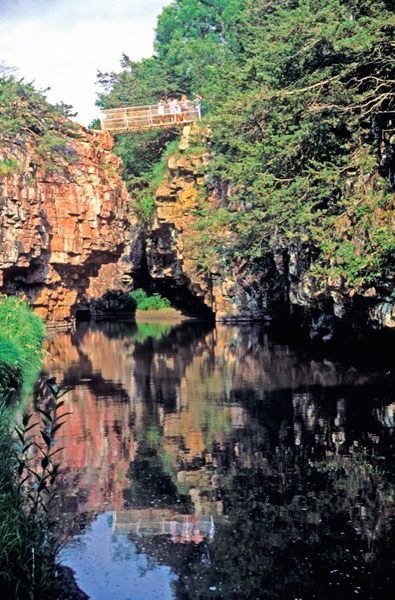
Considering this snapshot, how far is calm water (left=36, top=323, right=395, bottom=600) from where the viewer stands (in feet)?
19.8

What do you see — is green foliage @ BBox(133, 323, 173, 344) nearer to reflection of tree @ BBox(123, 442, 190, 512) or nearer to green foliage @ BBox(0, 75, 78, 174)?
green foliage @ BBox(0, 75, 78, 174)

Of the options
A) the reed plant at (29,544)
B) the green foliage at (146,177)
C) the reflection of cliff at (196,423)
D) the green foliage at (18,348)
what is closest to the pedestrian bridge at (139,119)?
the green foliage at (146,177)

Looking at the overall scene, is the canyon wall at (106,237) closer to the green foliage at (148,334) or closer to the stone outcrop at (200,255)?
the stone outcrop at (200,255)

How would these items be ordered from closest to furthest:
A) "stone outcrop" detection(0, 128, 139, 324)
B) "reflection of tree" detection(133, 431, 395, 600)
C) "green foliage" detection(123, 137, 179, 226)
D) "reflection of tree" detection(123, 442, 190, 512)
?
"reflection of tree" detection(133, 431, 395, 600) → "reflection of tree" detection(123, 442, 190, 512) → "stone outcrop" detection(0, 128, 139, 324) → "green foliage" detection(123, 137, 179, 226)

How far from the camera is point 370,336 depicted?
20453mm

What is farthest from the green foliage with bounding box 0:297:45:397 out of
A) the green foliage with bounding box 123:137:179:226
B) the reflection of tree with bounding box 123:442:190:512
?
the green foliage with bounding box 123:137:179:226

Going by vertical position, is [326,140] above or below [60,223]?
above

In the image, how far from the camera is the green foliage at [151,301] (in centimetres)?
5319

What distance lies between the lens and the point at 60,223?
34.8m

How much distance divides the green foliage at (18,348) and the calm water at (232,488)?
1.47 metres

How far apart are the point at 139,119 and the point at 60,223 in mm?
8013

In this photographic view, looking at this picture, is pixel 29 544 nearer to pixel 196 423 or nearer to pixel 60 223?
pixel 196 423

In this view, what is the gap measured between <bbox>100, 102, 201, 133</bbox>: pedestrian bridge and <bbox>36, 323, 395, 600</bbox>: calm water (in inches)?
952

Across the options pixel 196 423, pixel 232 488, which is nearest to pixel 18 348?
pixel 196 423
